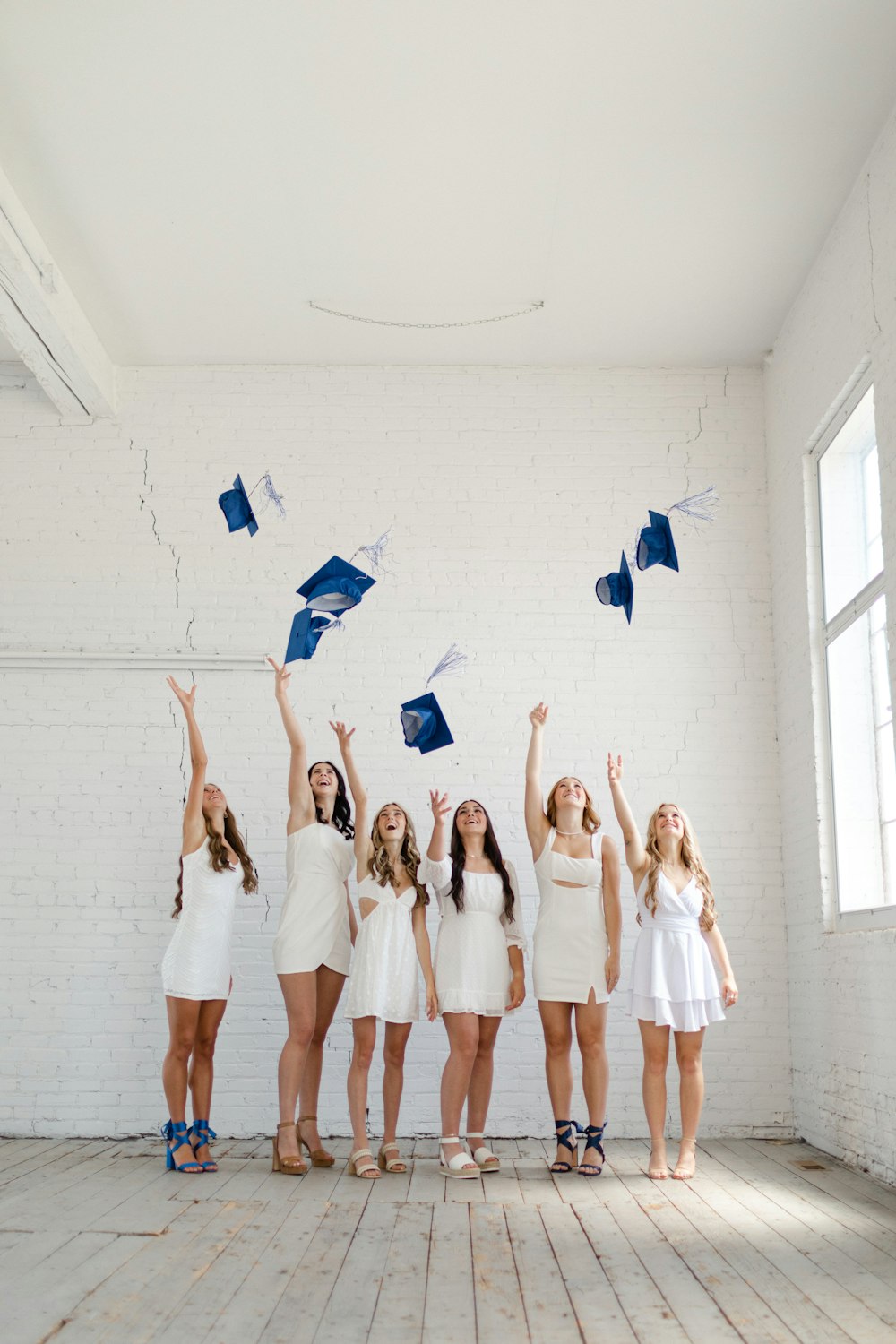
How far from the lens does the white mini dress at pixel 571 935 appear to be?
15.3ft

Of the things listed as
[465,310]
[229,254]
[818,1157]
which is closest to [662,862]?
[818,1157]

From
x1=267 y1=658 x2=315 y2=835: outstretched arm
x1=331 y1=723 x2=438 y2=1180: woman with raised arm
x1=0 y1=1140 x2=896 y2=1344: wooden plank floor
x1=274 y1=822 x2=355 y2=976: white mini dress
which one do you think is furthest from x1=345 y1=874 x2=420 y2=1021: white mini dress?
x1=0 y1=1140 x2=896 y2=1344: wooden plank floor

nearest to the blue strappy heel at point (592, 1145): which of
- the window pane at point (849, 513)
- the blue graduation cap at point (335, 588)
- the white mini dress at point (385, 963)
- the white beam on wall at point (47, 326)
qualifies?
the white mini dress at point (385, 963)

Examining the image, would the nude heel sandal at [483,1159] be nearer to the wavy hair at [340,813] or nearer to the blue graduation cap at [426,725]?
the wavy hair at [340,813]

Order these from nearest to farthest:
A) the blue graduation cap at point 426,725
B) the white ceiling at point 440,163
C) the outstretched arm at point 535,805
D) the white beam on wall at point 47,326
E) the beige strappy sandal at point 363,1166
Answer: the white ceiling at point 440,163 → the beige strappy sandal at point 363,1166 → the outstretched arm at point 535,805 → the white beam on wall at point 47,326 → the blue graduation cap at point 426,725

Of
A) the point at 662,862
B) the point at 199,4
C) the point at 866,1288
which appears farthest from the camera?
the point at 662,862

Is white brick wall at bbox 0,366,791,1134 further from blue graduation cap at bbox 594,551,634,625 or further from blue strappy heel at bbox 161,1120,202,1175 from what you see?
blue strappy heel at bbox 161,1120,202,1175

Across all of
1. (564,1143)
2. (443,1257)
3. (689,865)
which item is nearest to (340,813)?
(689,865)

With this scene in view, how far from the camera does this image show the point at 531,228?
→ 5.18 m

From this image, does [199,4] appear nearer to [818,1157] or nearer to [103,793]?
[103,793]

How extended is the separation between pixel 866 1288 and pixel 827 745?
2762 millimetres

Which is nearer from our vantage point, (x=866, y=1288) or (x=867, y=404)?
(x=866, y=1288)

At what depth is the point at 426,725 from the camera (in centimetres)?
584

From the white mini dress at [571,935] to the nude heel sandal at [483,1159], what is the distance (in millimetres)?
600
